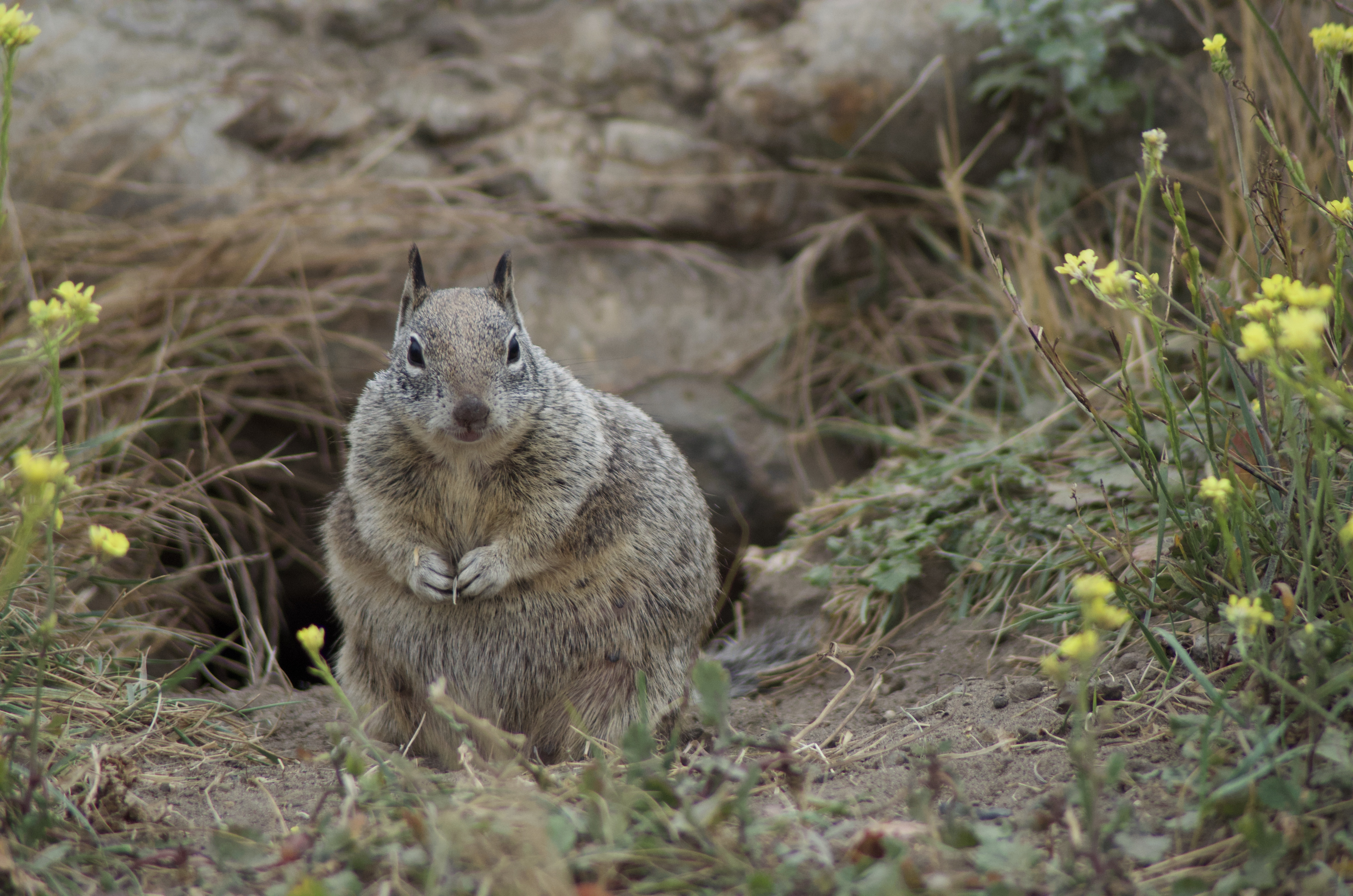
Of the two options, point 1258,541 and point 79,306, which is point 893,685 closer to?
point 1258,541

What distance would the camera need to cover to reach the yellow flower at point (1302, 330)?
2.01 meters

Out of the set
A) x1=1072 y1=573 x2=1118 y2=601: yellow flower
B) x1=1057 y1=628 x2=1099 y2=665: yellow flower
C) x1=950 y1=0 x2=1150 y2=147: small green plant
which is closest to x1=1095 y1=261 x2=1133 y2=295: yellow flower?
x1=1072 y1=573 x2=1118 y2=601: yellow flower

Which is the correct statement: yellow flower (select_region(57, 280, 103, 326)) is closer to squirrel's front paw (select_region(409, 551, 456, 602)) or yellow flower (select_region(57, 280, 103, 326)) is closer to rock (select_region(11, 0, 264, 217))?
squirrel's front paw (select_region(409, 551, 456, 602))

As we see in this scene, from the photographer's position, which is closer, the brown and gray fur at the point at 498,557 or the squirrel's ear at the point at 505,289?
the brown and gray fur at the point at 498,557

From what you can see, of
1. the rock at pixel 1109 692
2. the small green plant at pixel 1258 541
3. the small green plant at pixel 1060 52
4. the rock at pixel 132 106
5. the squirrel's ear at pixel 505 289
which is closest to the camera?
the small green plant at pixel 1258 541

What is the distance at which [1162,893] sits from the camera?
210cm

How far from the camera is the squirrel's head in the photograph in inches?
140

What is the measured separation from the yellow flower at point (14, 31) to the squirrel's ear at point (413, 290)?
4.79 ft

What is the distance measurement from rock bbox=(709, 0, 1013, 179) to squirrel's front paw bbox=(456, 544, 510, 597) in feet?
12.7

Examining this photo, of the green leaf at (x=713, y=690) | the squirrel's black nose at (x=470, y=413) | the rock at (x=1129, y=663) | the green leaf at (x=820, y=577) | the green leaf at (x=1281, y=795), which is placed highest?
the squirrel's black nose at (x=470, y=413)

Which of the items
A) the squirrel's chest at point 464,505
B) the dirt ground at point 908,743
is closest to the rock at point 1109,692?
the dirt ground at point 908,743

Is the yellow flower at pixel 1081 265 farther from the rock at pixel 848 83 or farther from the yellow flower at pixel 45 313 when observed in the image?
the rock at pixel 848 83

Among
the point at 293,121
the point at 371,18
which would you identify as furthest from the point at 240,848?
the point at 371,18

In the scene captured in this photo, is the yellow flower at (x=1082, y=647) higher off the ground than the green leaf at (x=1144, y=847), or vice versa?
the yellow flower at (x=1082, y=647)
